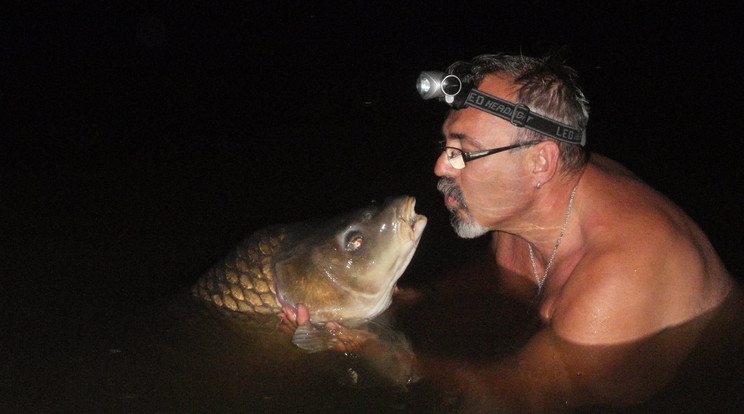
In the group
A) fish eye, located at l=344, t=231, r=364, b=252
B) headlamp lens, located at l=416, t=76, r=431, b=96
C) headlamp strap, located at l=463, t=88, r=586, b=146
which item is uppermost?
headlamp lens, located at l=416, t=76, r=431, b=96

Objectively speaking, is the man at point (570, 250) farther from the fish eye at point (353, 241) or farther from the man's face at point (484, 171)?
the fish eye at point (353, 241)

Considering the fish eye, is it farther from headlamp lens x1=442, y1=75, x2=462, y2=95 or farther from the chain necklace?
the chain necklace

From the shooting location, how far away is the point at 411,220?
10.4 ft

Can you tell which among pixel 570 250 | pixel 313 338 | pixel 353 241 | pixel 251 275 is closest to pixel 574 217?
pixel 570 250

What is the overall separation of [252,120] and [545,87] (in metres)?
6.28

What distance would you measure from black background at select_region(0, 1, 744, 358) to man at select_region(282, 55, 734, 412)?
30.5 inches

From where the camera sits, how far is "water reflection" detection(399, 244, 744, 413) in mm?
3035

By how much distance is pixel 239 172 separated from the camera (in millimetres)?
6867

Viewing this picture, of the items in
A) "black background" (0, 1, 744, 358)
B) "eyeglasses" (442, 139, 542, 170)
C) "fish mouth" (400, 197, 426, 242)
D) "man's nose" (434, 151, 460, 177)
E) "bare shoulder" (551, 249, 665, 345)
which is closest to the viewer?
"bare shoulder" (551, 249, 665, 345)

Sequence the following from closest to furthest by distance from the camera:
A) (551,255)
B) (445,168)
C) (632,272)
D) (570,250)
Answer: (632,272), (445,168), (570,250), (551,255)

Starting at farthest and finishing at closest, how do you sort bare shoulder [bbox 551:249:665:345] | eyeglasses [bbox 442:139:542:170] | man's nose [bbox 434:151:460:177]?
man's nose [bbox 434:151:460:177] → eyeglasses [bbox 442:139:542:170] → bare shoulder [bbox 551:249:665:345]

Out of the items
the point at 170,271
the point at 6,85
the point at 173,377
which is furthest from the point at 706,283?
the point at 6,85

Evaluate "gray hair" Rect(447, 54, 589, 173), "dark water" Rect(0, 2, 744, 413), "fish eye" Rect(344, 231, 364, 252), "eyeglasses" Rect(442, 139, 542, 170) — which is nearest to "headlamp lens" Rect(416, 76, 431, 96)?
"gray hair" Rect(447, 54, 589, 173)

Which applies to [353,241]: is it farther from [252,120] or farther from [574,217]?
[252,120]
